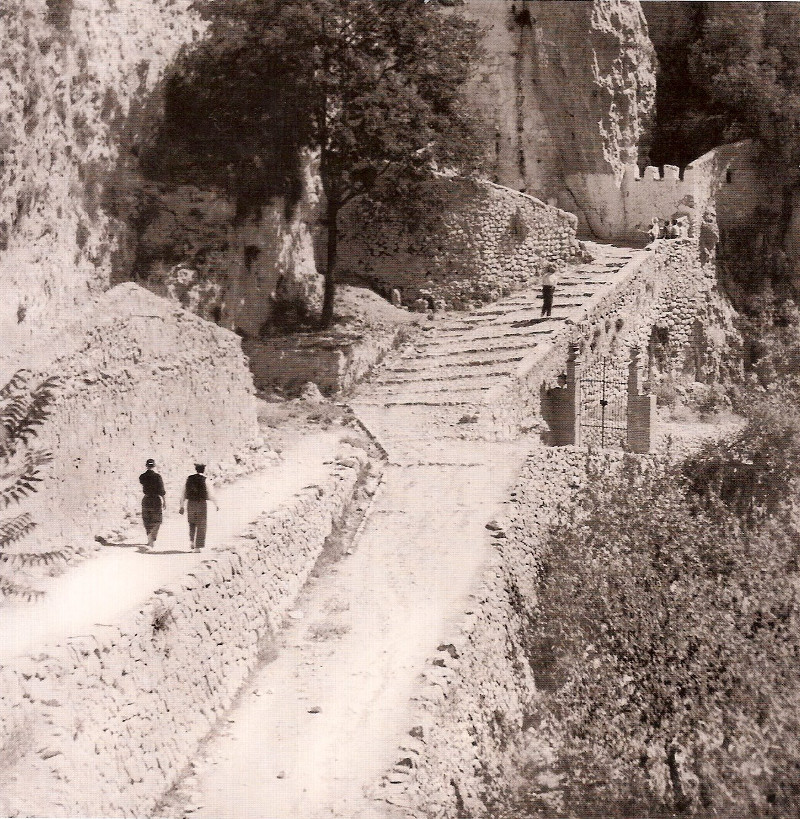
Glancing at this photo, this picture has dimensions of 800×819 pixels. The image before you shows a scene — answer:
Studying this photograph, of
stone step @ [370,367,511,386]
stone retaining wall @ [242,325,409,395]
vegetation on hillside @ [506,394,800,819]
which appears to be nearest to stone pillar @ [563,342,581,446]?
stone step @ [370,367,511,386]

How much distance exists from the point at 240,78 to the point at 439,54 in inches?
151

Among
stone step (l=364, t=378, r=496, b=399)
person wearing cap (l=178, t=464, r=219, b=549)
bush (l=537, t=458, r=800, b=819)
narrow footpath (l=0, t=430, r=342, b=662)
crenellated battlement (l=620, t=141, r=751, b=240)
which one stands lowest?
bush (l=537, t=458, r=800, b=819)

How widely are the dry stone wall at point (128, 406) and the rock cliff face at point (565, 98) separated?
13949mm

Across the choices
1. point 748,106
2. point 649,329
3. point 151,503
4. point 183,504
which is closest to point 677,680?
point 183,504

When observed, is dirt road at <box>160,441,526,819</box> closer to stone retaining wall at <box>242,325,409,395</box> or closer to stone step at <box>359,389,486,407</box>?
stone step at <box>359,389,486,407</box>

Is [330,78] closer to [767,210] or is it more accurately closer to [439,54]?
[439,54]

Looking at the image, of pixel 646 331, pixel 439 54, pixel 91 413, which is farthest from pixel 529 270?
pixel 91 413

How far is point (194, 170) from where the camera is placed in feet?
94.1

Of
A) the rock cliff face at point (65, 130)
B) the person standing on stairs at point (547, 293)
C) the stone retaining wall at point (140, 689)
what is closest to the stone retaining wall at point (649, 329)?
the person standing on stairs at point (547, 293)

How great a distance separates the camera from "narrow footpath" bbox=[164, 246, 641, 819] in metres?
16.4

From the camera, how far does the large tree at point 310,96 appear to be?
28344 mm

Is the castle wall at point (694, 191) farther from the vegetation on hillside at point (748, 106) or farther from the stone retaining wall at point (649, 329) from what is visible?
the stone retaining wall at point (649, 329)

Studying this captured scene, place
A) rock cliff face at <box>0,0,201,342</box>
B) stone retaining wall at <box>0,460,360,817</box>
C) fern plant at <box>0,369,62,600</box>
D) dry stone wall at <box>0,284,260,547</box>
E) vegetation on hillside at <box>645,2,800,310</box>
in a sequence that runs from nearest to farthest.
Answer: stone retaining wall at <box>0,460,360,817</box> < fern plant at <box>0,369,62,600</box> < dry stone wall at <box>0,284,260,547</box> < rock cliff face at <box>0,0,201,342</box> < vegetation on hillside at <box>645,2,800,310</box>

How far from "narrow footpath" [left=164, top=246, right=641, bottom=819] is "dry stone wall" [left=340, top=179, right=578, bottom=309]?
13.9 feet
